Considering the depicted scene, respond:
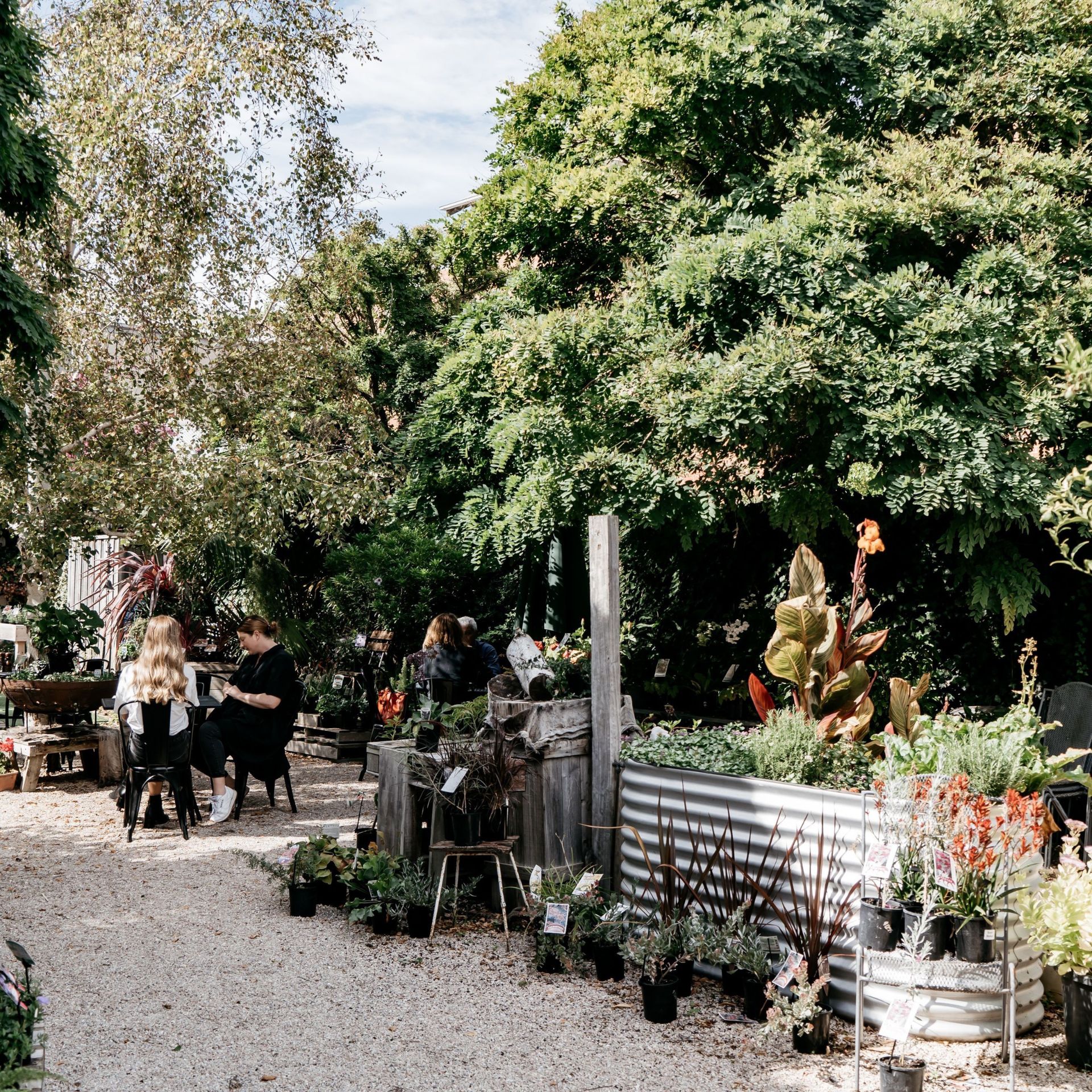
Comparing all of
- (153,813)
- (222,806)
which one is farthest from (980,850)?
(153,813)

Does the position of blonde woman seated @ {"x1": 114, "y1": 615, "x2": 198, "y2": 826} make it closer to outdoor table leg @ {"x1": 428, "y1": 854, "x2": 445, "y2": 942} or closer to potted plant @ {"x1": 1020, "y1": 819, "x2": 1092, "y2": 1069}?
outdoor table leg @ {"x1": 428, "y1": 854, "x2": 445, "y2": 942}

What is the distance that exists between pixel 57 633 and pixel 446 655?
3695 mm

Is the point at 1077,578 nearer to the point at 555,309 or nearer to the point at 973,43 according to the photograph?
the point at 973,43

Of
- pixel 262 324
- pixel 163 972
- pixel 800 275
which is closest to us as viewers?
pixel 163 972

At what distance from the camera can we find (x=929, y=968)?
403cm

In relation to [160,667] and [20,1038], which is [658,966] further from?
[160,667]

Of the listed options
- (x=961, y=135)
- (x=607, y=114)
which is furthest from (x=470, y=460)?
(x=961, y=135)

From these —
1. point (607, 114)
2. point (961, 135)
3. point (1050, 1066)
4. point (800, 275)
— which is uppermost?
point (607, 114)

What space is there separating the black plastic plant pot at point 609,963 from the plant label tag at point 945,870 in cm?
176

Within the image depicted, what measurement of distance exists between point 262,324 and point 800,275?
563 cm

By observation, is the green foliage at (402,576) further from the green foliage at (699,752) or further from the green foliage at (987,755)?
the green foliage at (987,755)

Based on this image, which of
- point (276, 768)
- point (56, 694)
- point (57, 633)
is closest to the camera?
point (276, 768)

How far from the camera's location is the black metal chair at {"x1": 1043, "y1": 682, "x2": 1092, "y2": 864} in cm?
645

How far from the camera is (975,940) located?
398cm
